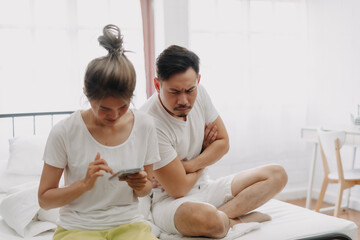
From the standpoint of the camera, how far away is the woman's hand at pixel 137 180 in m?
1.31

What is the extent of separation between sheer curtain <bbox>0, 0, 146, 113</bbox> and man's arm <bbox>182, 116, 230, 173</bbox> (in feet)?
4.71

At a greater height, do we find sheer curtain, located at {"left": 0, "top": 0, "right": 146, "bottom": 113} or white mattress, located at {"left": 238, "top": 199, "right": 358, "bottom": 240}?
sheer curtain, located at {"left": 0, "top": 0, "right": 146, "bottom": 113}

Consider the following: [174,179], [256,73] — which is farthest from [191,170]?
[256,73]

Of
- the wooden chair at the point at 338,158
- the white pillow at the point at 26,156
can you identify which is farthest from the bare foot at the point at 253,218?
the wooden chair at the point at 338,158

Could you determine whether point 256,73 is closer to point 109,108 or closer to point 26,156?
point 26,156

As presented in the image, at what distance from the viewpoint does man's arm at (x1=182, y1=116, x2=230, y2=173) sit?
185 centimetres

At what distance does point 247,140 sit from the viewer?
391 centimetres

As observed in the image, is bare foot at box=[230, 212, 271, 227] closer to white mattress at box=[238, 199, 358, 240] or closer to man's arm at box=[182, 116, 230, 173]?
white mattress at box=[238, 199, 358, 240]

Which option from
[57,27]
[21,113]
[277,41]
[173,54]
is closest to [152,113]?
[173,54]

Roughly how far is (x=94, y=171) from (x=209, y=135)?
2.59ft

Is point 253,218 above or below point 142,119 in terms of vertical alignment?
below

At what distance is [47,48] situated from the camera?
3184 millimetres

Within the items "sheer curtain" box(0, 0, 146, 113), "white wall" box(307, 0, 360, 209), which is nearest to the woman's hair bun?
"sheer curtain" box(0, 0, 146, 113)

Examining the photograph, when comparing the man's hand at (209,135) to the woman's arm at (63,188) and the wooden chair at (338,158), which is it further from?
the wooden chair at (338,158)
